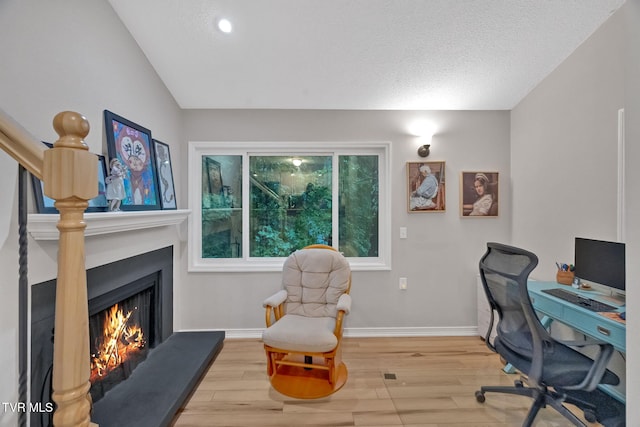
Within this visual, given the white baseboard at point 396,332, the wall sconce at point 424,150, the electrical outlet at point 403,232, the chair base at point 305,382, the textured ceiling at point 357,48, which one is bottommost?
the chair base at point 305,382

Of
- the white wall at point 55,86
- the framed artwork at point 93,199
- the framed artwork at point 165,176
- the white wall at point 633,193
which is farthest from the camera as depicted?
the framed artwork at point 165,176

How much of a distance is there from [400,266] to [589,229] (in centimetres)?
151

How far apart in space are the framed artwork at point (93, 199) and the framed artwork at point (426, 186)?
2547 mm

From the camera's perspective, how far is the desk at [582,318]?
4.79 feet

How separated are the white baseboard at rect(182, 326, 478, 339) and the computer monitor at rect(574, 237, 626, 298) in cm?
120

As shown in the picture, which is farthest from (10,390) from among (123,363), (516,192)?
(516,192)

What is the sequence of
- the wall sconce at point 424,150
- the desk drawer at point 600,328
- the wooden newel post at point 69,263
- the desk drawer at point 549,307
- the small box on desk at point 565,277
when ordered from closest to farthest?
the wooden newel post at point 69,263, the desk drawer at point 600,328, the desk drawer at point 549,307, the small box on desk at point 565,277, the wall sconce at point 424,150

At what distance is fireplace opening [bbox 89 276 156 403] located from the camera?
5.53 ft

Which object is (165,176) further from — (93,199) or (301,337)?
(301,337)

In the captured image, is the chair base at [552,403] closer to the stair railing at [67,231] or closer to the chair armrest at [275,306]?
the chair armrest at [275,306]

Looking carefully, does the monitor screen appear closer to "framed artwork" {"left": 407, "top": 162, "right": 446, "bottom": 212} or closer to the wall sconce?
"framed artwork" {"left": 407, "top": 162, "right": 446, "bottom": 212}

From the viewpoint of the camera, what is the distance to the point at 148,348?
2250 mm

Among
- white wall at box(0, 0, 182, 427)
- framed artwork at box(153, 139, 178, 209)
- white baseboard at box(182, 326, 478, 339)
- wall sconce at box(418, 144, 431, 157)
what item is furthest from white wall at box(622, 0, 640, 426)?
framed artwork at box(153, 139, 178, 209)

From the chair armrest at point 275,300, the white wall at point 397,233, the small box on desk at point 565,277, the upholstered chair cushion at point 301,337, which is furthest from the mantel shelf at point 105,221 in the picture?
the small box on desk at point 565,277
